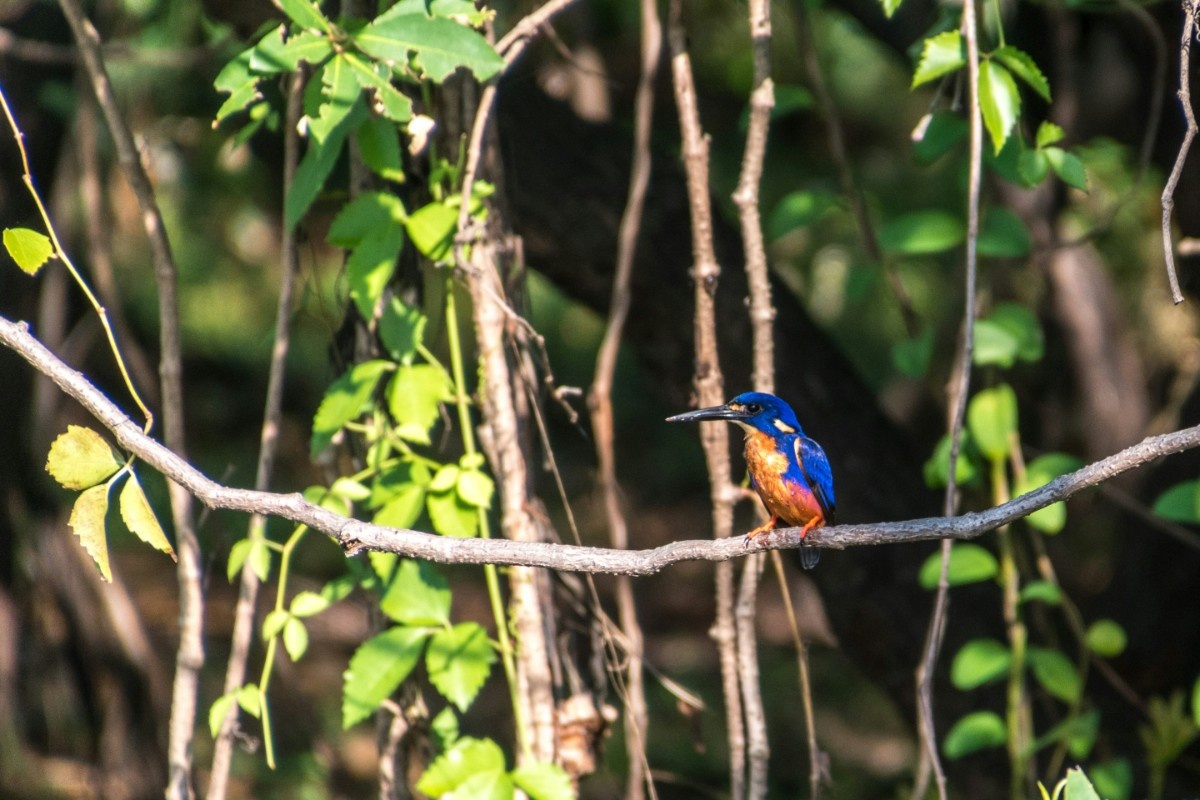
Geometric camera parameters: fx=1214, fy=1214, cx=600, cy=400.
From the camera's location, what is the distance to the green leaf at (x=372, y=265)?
245 centimetres

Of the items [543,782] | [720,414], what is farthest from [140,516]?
[720,414]

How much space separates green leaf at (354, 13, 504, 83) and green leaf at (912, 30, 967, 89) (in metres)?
0.89

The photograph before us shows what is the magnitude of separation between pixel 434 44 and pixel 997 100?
43.5 inches

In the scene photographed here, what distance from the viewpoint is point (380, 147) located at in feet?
8.23

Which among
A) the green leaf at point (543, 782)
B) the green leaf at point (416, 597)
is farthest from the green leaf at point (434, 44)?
the green leaf at point (543, 782)

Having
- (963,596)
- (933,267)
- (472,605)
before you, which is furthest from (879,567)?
(472,605)

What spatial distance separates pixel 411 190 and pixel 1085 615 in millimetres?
2630

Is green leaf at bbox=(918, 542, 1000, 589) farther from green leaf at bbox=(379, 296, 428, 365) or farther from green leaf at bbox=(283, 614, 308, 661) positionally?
green leaf at bbox=(283, 614, 308, 661)

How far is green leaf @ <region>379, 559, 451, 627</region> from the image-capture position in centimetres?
251

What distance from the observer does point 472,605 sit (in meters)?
7.51

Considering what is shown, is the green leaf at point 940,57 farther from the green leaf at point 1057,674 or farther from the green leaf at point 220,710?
the green leaf at point 220,710

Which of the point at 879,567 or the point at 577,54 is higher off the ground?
the point at 577,54

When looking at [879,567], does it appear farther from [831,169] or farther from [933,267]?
[933,267]

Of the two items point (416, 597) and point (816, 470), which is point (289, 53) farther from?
point (816, 470)
